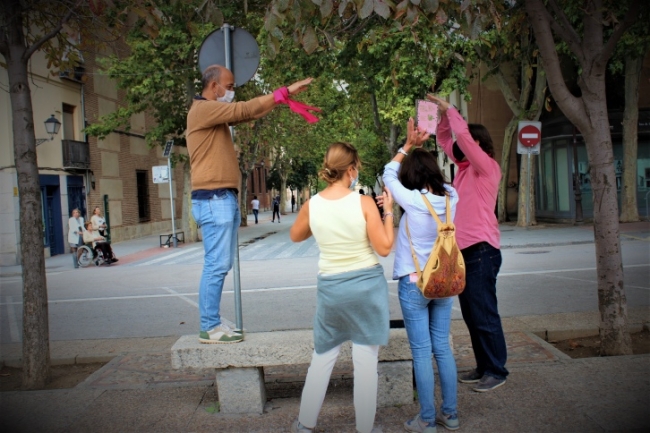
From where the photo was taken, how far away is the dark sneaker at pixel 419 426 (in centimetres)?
378

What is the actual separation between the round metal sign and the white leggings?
91.2 inches

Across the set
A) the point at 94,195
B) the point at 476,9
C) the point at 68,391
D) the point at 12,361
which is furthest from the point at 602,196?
the point at 94,195

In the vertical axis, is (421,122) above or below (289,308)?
above

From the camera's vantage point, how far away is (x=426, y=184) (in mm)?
3875

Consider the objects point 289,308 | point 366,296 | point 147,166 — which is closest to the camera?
point 366,296

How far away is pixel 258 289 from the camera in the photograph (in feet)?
35.8

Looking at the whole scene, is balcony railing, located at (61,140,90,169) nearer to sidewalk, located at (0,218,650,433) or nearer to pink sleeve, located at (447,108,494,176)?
sidewalk, located at (0,218,650,433)

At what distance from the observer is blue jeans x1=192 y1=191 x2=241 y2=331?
4219mm

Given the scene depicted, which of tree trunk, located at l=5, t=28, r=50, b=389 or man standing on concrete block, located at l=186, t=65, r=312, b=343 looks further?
tree trunk, located at l=5, t=28, r=50, b=389

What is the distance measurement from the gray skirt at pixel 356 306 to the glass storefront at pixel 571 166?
816 inches

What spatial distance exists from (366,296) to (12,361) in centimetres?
444

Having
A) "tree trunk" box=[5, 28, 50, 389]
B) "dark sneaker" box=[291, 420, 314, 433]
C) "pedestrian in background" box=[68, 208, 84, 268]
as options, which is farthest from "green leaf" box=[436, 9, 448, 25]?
"pedestrian in background" box=[68, 208, 84, 268]

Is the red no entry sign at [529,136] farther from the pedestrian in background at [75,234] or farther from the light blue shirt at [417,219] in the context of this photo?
the light blue shirt at [417,219]

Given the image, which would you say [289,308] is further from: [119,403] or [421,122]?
[421,122]
